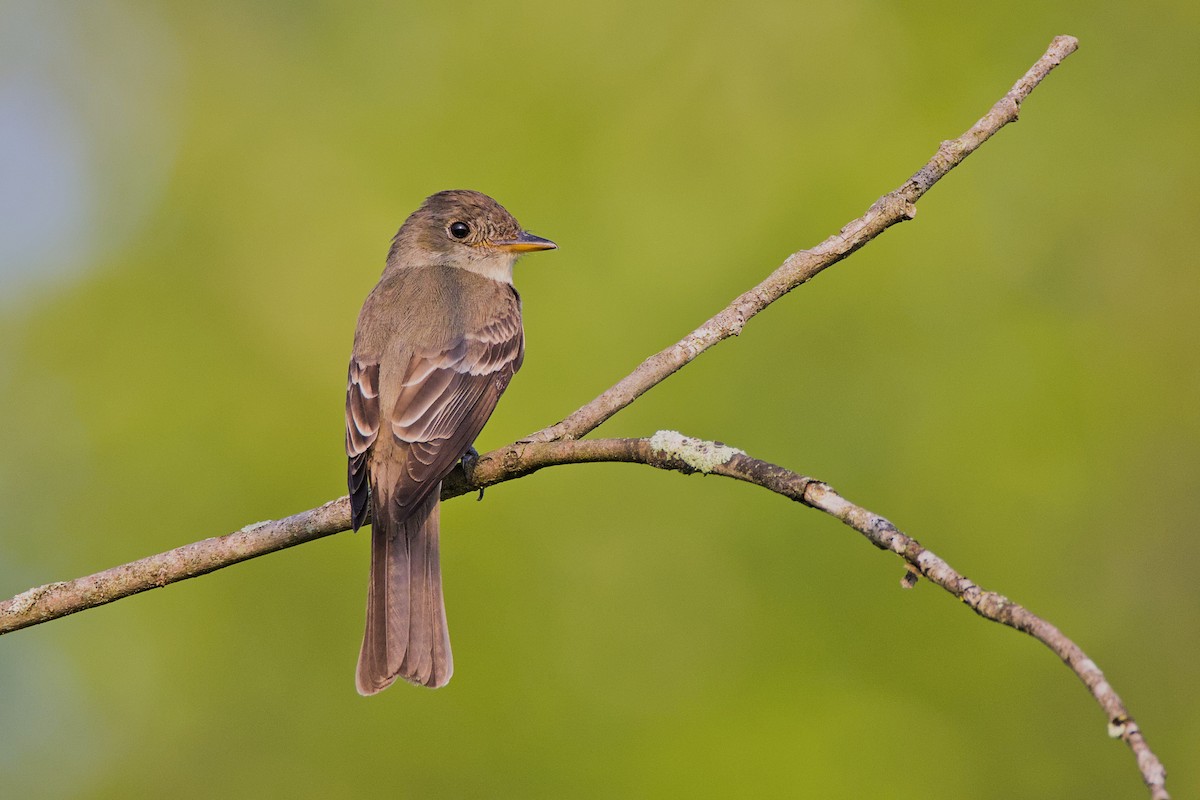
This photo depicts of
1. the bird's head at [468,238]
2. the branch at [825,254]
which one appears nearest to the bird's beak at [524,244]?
the bird's head at [468,238]

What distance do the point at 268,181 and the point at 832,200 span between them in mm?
4175

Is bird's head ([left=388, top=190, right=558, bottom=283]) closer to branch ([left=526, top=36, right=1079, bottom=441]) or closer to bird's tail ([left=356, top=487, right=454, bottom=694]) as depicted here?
bird's tail ([left=356, top=487, right=454, bottom=694])

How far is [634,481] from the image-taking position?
29.3 ft

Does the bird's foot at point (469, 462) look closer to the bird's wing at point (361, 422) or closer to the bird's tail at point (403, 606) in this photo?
the bird's tail at point (403, 606)

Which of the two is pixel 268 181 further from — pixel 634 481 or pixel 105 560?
pixel 634 481

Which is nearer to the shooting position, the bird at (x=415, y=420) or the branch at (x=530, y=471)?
the branch at (x=530, y=471)

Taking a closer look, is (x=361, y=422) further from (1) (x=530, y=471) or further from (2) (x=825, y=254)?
(2) (x=825, y=254)

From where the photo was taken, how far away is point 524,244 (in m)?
6.85

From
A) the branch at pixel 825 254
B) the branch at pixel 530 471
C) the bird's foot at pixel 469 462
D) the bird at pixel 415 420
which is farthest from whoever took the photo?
the bird at pixel 415 420

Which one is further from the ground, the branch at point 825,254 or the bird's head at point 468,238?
the bird's head at point 468,238

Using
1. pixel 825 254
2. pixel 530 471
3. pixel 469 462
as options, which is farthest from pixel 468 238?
pixel 825 254

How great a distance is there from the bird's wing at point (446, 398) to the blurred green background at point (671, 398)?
7.58 ft

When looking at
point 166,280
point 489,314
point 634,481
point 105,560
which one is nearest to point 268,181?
point 166,280

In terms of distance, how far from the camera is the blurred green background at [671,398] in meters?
8.30
